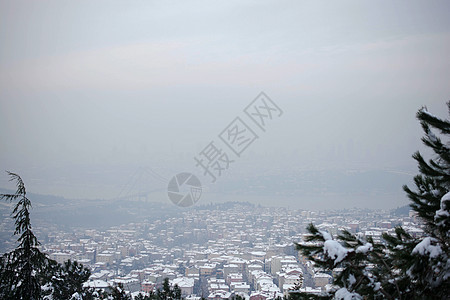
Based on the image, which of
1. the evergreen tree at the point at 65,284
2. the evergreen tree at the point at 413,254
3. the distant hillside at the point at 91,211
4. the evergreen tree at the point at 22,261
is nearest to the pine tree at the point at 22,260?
the evergreen tree at the point at 22,261

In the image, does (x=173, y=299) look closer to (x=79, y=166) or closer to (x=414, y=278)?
(x=414, y=278)

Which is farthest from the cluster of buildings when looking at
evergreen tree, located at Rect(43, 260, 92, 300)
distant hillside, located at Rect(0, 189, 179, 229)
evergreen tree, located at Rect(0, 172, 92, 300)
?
evergreen tree, located at Rect(0, 172, 92, 300)

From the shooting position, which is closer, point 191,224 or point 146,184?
point 191,224

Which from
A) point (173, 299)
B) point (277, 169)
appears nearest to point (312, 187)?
point (277, 169)

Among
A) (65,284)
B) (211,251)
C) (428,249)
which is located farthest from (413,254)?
(211,251)

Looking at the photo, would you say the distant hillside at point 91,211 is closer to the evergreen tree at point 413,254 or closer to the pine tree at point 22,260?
the pine tree at point 22,260

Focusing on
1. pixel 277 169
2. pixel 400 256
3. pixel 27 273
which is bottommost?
pixel 27 273

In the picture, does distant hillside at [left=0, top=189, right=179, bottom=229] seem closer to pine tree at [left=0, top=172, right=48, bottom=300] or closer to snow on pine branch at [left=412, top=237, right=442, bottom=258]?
pine tree at [left=0, top=172, right=48, bottom=300]
